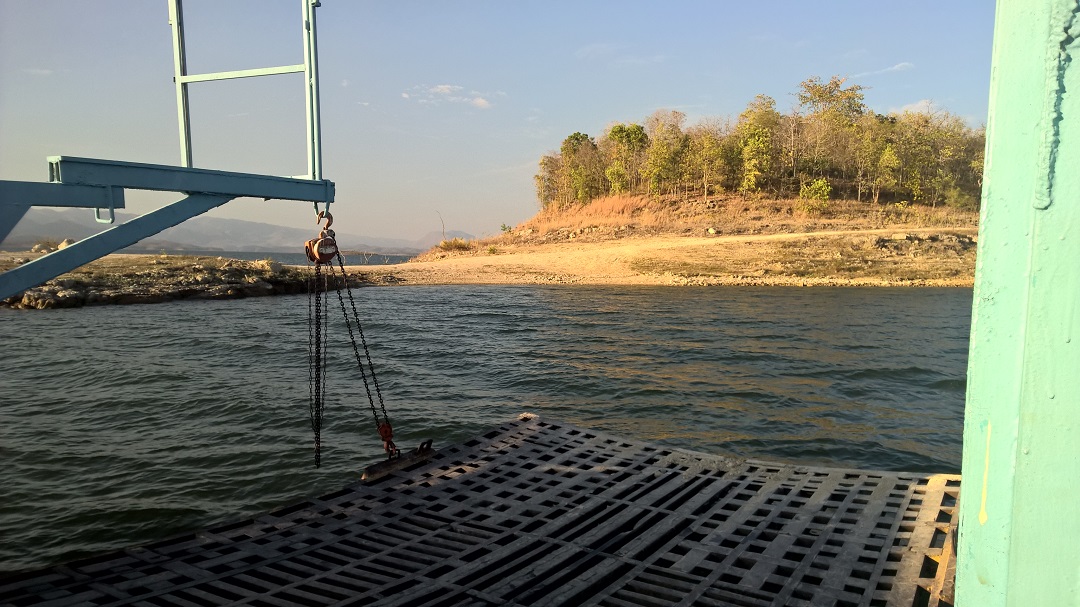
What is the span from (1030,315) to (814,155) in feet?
191

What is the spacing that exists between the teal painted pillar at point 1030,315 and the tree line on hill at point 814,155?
52.7 metres

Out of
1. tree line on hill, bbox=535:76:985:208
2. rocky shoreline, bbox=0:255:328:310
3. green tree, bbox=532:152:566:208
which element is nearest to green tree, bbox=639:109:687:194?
tree line on hill, bbox=535:76:985:208

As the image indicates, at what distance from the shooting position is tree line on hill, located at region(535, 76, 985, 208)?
51.4m

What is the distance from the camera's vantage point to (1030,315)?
134cm

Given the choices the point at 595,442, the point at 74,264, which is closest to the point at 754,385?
the point at 595,442

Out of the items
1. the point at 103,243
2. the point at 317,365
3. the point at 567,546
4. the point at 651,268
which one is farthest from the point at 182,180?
the point at 651,268

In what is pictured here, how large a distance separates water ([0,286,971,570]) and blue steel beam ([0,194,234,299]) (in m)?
4.26

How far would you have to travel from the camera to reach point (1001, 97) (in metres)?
1.38

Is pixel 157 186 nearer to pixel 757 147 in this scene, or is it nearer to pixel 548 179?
pixel 757 147

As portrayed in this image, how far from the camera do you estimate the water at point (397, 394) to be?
870cm

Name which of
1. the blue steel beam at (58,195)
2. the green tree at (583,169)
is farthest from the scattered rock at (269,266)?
the green tree at (583,169)

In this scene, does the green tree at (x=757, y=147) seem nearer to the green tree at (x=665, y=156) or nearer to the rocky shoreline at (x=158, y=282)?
the green tree at (x=665, y=156)

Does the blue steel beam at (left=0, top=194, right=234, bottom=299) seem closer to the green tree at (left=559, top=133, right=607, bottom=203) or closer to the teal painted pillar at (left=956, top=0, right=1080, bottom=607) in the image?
the teal painted pillar at (left=956, top=0, right=1080, bottom=607)

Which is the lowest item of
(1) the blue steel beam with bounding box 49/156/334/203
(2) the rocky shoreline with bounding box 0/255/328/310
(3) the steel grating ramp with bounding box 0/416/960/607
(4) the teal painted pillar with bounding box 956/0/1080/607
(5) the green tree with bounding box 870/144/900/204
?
(3) the steel grating ramp with bounding box 0/416/960/607
